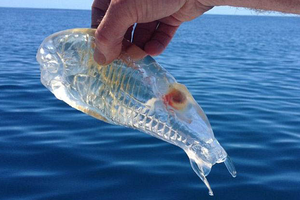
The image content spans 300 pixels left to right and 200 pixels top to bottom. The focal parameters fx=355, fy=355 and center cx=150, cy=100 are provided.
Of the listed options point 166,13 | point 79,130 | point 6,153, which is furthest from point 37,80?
point 166,13

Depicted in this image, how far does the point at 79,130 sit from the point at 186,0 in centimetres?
429

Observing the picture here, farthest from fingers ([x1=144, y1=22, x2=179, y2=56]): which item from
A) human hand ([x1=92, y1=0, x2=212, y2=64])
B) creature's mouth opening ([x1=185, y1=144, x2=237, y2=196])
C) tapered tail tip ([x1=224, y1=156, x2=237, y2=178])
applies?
tapered tail tip ([x1=224, y1=156, x2=237, y2=178])

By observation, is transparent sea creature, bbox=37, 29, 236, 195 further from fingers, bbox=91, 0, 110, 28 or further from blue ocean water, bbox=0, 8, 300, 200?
blue ocean water, bbox=0, 8, 300, 200

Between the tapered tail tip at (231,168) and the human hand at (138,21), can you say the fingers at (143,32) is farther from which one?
the tapered tail tip at (231,168)

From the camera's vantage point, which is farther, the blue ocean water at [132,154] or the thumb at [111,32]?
the blue ocean water at [132,154]

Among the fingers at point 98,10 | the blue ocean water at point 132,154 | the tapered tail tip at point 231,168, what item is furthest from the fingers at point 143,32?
the blue ocean water at point 132,154

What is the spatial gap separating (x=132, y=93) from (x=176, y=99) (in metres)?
0.32

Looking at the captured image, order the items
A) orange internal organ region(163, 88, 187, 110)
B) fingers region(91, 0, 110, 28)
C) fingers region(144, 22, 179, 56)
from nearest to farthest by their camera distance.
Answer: orange internal organ region(163, 88, 187, 110), fingers region(91, 0, 110, 28), fingers region(144, 22, 179, 56)

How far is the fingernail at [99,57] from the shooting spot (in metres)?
2.10

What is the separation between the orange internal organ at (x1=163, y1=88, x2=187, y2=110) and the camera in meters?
2.10

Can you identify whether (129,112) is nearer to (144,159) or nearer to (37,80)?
(144,159)

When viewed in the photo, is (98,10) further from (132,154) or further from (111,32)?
(132,154)

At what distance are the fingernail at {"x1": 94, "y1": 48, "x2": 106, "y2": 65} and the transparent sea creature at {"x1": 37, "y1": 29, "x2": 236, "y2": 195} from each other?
97 millimetres

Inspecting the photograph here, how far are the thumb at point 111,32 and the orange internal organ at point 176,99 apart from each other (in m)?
0.40
